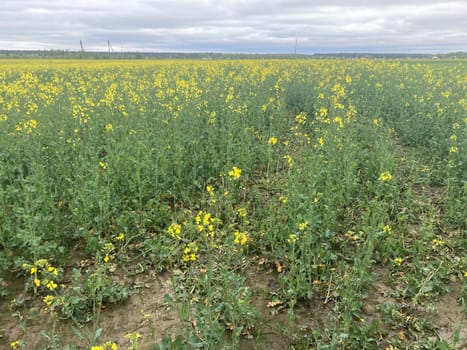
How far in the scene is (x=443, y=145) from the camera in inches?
265

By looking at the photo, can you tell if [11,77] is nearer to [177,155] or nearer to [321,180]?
[177,155]

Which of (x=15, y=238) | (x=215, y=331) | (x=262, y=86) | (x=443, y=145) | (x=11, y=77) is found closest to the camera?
(x=215, y=331)

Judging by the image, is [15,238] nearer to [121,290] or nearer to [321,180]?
[121,290]

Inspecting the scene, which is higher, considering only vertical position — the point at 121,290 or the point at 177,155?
the point at 177,155

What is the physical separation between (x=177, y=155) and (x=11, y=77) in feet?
48.9

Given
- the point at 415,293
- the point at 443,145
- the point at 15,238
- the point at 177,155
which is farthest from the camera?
the point at 443,145

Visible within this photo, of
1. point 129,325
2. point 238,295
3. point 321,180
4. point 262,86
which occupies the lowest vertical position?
point 129,325

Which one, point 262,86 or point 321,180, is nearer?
point 321,180

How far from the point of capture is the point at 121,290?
11.3 ft

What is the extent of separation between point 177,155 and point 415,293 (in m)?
3.52

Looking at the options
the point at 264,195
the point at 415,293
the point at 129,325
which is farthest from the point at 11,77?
the point at 415,293

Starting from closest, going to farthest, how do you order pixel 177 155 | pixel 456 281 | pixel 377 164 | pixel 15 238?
pixel 456 281, pixel 15 238, pixel 177 155, pixel 377 164

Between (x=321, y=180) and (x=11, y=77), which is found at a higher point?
(x=11, y=77)

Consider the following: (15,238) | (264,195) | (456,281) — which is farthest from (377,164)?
(15,238)
